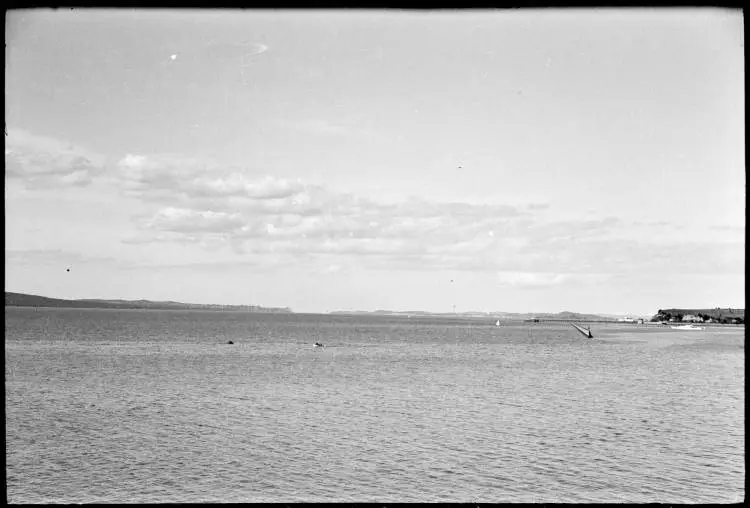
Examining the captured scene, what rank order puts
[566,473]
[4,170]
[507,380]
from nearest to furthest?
[4,170] → [566,473] → [507,380]

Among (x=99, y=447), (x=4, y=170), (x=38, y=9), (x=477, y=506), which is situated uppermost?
(x=38, y=9)

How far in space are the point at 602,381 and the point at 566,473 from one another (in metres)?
22.2

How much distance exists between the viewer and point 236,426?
Answer: 2312 centimetres

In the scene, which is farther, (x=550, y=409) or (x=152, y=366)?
(x=152, y=366)

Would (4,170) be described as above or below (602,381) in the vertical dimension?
above

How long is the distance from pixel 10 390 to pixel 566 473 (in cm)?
2626

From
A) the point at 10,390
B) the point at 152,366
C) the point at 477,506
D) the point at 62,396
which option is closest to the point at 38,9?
the point at 477,506

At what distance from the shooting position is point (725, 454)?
19.1 metres

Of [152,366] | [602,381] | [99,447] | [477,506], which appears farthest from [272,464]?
[152,366]

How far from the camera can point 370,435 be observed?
21.3 metres

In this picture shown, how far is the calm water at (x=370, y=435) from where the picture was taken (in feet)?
52.2

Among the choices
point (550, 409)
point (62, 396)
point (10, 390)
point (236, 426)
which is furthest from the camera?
point (10, 390)

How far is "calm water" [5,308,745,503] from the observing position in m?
15.9

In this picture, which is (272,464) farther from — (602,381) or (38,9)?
(602,381)
